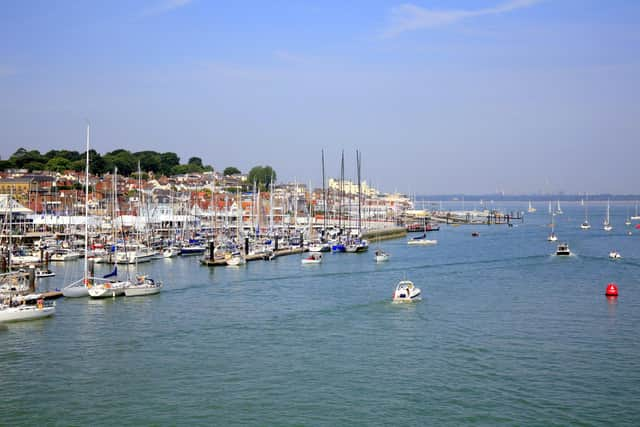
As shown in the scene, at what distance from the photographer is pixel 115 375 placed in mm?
17344

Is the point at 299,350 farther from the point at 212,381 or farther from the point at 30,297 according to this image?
the point at 30,297

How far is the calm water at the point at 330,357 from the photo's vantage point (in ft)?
48.8

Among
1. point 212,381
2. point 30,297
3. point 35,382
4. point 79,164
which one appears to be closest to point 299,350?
point 212,381

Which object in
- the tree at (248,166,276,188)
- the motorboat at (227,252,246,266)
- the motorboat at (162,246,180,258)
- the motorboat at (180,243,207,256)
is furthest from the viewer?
the tree at (248,166,276,188)

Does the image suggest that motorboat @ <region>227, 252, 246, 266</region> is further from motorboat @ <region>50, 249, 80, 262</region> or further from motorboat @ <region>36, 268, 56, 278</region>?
motorboat @ <region>50, 249, 80, 262</region>

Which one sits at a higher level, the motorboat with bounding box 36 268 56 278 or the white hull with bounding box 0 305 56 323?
the motorboat with bounding box 36 268 56 278

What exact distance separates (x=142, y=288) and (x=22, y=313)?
656 cm

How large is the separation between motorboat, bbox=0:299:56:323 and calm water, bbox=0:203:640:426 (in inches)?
19.1

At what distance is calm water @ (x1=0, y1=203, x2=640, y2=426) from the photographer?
14883 millimetres

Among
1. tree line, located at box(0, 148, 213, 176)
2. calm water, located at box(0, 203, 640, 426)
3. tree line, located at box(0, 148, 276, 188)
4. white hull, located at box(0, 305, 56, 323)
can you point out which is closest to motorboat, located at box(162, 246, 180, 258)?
calm water, located at box(0, 203, 640, 426)

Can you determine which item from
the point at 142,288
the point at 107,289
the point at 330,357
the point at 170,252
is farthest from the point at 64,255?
the point at 330,357

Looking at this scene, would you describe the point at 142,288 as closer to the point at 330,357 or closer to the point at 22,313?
the point at 22,313

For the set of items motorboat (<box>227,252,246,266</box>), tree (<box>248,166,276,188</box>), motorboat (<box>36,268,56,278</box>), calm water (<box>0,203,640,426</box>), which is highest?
tree (<box>248,166,276,188</box>)

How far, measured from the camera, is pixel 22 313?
23141 mm
